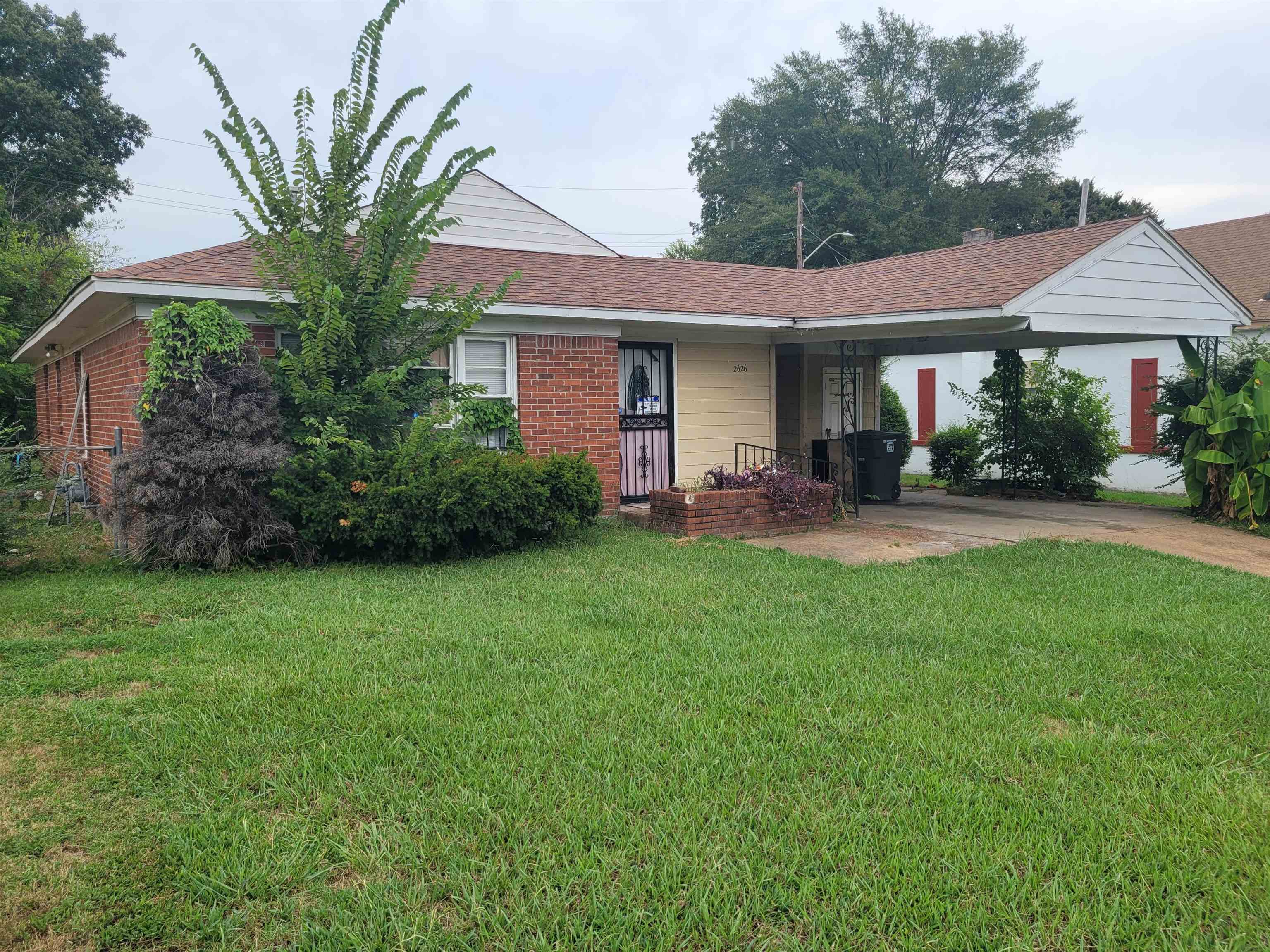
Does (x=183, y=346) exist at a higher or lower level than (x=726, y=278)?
Result: lower

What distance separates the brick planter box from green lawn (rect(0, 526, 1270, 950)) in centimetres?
336

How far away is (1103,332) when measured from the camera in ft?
34.7

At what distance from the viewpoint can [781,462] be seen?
1213cm

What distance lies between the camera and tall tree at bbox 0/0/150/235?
29672 mm

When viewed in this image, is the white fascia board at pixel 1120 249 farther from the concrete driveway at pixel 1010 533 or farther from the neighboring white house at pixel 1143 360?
the neighboring white house at pixel 1143 360

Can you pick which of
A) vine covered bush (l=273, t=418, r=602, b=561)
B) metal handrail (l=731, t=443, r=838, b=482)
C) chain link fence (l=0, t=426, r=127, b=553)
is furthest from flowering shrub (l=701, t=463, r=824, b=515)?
chain link fence (l=0, t=426, r=127, b=553)

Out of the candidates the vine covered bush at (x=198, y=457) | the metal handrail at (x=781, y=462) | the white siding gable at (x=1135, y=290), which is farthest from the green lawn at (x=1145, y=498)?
the vine covered bush at (x=198, y=457)

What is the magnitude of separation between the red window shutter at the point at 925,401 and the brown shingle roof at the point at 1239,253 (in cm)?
641

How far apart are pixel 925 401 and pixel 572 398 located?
15.5 m

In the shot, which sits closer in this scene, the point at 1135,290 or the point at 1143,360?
the point at 1135,290

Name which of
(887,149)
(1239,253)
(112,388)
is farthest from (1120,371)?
(887,149)

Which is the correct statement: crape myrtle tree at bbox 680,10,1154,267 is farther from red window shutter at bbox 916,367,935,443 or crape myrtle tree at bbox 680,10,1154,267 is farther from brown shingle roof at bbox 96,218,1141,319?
brown shingle roof at bbox 96,218,1141,319

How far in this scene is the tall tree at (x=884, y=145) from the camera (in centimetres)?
3788

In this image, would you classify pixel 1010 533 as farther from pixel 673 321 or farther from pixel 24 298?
pixel 24 298
